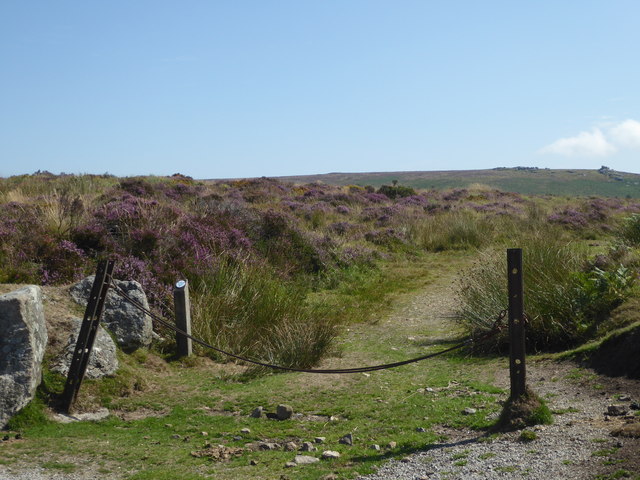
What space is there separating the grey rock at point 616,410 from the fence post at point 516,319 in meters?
0.82

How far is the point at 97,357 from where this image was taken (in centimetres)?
680

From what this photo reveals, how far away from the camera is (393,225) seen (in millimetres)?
22625

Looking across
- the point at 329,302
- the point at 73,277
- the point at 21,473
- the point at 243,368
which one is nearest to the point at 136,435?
the point at 21,473

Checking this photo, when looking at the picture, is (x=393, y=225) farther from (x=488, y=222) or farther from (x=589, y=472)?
(x=589, y=472)

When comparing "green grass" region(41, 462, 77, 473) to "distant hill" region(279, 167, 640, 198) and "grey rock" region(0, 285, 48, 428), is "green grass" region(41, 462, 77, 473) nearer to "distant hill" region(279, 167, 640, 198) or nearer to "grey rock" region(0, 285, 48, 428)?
"grey rock" region(0, 285, 48, 428)

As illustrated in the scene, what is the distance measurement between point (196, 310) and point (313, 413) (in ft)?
10.1

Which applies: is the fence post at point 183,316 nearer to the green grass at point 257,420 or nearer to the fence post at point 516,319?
the green grass at point 257,420

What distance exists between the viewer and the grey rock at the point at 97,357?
651cm

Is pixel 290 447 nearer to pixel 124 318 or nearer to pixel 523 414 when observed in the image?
pixel 523 414

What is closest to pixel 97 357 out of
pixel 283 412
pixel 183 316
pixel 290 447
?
pixel 183 316

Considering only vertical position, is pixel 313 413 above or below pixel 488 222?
below

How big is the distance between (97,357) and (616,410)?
16.7 feet

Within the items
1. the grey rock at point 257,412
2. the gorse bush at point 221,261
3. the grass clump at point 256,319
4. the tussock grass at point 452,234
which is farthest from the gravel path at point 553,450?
the tussock grass at point 452,234

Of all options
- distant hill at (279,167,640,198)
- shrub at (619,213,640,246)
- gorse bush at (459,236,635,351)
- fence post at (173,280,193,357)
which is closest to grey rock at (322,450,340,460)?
fence post at (173,280,193,357)
